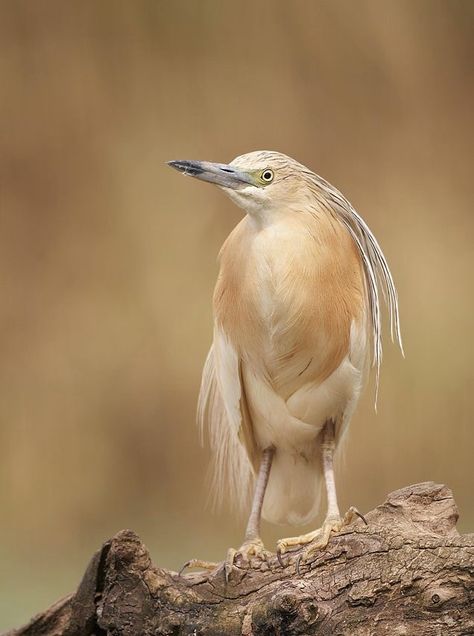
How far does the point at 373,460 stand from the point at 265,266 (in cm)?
135

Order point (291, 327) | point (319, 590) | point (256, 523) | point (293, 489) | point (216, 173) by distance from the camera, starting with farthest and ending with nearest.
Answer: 1. point (293, 489)
2. point (256, 523)
3. point (291, 327)
4. point (216, 173)
5. point (319, 590)

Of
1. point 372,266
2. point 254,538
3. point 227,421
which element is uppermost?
point 372,266

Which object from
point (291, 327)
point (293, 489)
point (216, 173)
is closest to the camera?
point (216, 173)

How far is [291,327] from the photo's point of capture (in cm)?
179

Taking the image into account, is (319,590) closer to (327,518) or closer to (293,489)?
(327,518)

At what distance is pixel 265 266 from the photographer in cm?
176

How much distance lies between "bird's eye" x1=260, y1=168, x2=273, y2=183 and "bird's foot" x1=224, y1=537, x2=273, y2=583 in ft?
1.83

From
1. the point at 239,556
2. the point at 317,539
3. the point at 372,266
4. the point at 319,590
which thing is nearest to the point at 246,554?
the point at 239,556

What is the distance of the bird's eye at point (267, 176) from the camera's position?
5.67 feet

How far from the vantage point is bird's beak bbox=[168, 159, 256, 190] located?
169 centimetres

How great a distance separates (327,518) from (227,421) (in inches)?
15.1

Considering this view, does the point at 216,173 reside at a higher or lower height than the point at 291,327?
higher

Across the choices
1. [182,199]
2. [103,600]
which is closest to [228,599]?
[103,600]

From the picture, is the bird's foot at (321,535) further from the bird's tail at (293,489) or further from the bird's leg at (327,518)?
the bird's tail at (293,489)
